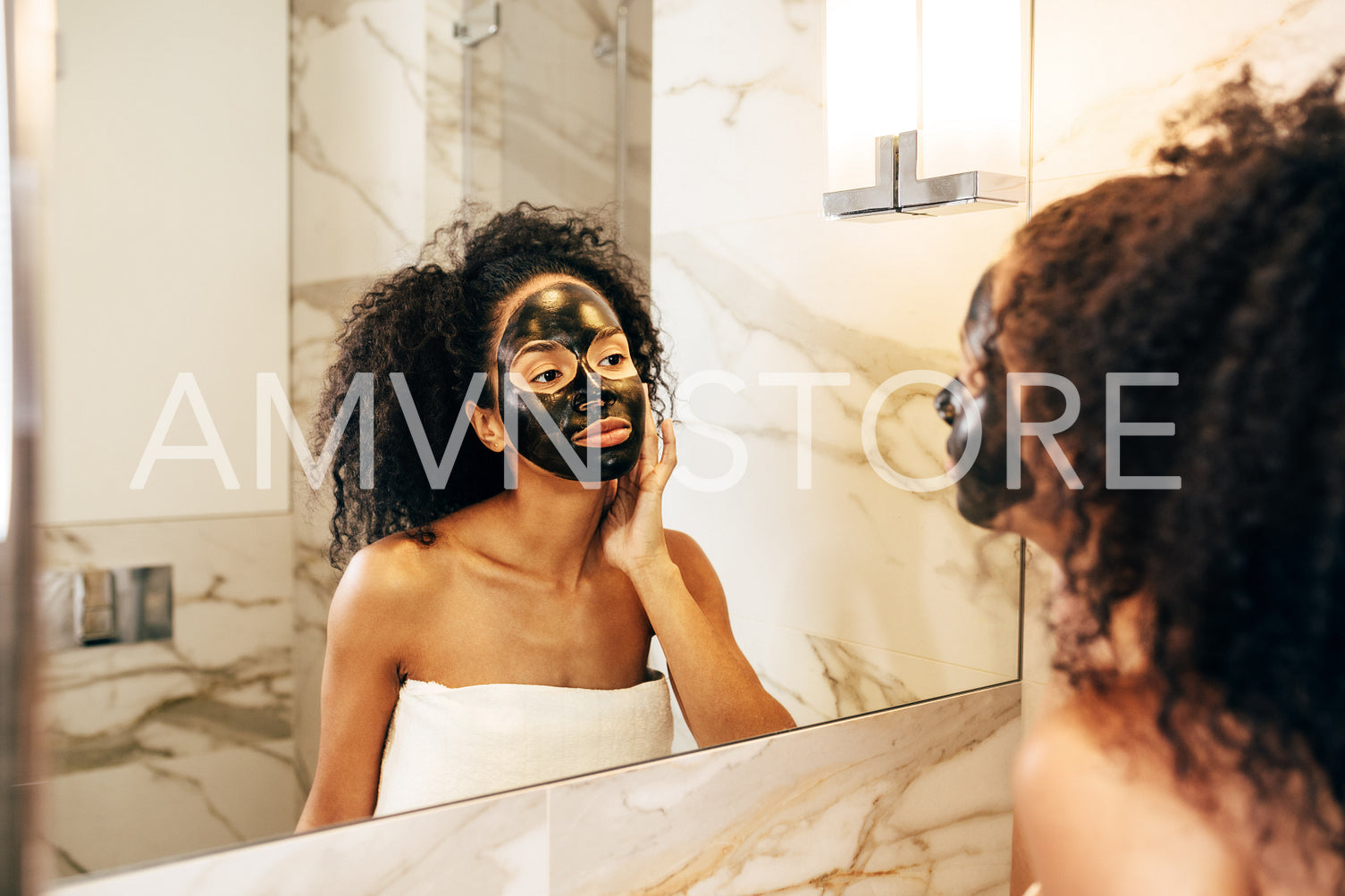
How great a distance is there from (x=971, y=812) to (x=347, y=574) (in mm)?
835

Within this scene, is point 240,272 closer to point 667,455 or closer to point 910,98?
point 667,455

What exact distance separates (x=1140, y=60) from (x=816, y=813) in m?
0.88

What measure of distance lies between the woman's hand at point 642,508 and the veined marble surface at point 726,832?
0.19 meters

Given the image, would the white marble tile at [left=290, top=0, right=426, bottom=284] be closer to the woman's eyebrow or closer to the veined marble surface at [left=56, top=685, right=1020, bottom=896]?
the woman's eyebrow

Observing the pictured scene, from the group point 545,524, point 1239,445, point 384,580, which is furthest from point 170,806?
point 1239,445

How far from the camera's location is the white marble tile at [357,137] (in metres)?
0.68

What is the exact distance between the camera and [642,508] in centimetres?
86

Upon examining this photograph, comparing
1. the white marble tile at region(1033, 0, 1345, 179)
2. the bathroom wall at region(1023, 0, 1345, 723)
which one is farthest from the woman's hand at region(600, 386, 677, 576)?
the white marble tile at region(1033, 0, 1345, 179)

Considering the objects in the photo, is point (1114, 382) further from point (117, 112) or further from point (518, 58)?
point (117, 112)

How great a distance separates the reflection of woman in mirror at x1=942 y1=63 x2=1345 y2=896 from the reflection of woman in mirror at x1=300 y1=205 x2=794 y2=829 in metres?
0.36

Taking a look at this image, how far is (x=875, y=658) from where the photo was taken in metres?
1.08

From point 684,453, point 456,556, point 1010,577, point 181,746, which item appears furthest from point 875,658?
point 181,746

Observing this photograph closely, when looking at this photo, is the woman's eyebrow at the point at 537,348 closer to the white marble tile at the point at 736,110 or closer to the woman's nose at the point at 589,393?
the woman's nose at the point at 589,393

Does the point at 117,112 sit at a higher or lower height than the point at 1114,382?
Result: higher
